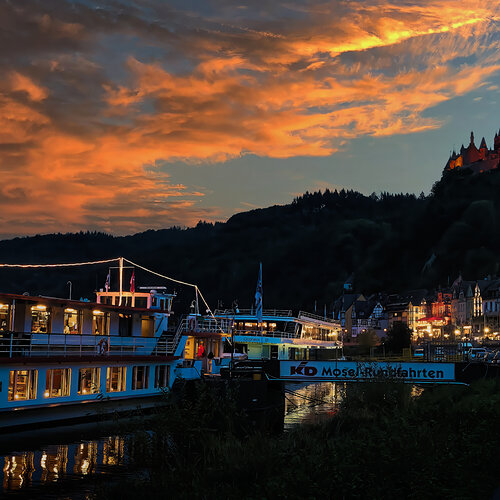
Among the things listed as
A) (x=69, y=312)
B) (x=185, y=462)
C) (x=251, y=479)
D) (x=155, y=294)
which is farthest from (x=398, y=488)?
(x=155, y=294)

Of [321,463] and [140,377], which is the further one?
[140,377]

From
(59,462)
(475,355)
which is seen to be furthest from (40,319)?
(475,355)

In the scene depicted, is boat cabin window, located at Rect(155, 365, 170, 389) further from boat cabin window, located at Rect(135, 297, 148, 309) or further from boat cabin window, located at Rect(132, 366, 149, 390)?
boat cabin window, located at Rect(135, 297, 148, 309)

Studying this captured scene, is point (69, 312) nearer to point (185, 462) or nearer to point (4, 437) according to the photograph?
point (4, 437)

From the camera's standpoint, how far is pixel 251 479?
62.3 feet

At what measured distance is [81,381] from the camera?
3541 cm

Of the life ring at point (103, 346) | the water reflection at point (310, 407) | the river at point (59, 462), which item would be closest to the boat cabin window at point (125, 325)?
the life ring at point (103, 346)

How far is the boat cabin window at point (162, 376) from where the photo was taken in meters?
40.8

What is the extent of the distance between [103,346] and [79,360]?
2.66 m

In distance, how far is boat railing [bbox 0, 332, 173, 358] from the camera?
1280 inches

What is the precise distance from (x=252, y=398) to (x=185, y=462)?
646 inches

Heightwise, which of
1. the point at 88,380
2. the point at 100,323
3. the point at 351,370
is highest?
the point at 100,323

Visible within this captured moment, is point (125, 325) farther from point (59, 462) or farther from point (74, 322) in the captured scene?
point (59, 462)

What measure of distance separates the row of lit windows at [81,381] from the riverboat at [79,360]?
1.7 inches
